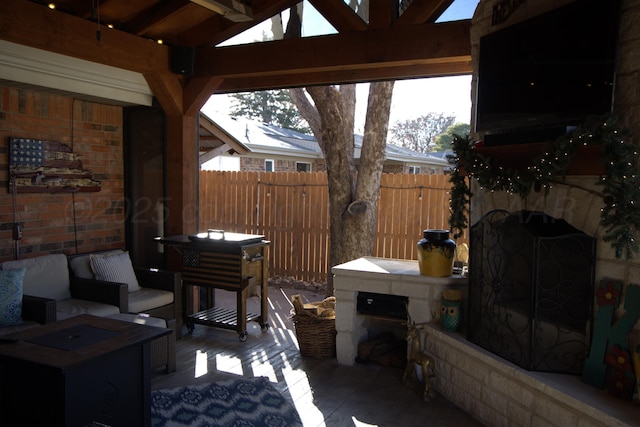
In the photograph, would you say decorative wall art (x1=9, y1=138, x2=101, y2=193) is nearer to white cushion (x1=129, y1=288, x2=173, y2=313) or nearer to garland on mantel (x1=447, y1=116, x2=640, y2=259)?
white cushion (x1=129, y1=288, x2=173, y2=313)

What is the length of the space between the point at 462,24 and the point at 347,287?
7.39 feet

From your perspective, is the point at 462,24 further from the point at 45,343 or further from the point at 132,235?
the point at 132,235

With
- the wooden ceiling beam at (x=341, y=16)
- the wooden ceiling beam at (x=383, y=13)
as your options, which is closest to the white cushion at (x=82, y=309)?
the wooden ceiling beam at (x=341, y=16)

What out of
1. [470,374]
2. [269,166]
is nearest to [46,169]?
[470,374]

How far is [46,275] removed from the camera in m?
4.38

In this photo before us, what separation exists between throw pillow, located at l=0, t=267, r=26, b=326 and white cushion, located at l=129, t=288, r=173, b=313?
90 cm

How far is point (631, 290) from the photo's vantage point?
2619 millimetres

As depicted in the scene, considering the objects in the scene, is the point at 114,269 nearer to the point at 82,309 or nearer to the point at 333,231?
the point at 82,309

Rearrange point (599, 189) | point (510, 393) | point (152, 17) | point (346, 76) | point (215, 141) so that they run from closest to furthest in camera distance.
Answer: point (599, 189) → point (510, 393) → point (152, 17) → point (346, 76) → point (215, 141)

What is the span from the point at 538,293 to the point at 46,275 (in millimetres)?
3853

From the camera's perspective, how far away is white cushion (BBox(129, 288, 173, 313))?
4.49 meters

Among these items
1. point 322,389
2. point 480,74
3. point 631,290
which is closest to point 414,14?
point 480,74

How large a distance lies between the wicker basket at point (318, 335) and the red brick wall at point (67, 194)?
2.43 m

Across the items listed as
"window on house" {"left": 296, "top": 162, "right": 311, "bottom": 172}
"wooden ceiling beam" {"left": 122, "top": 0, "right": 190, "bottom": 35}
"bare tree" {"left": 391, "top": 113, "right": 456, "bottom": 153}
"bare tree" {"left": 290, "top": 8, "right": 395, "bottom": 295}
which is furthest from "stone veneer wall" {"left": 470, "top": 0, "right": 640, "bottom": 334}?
"bare tree" {"left": 391, "top": 113, "right": 456, "bottom": 153}
